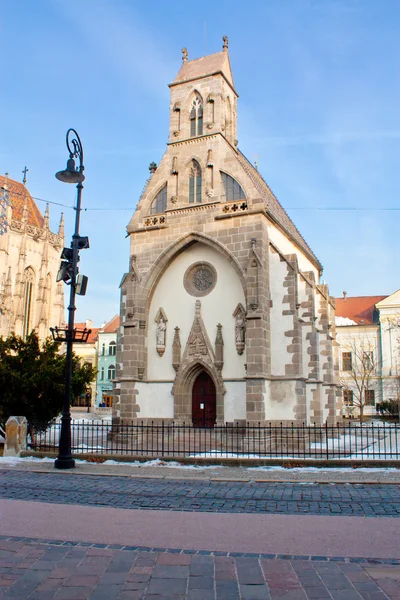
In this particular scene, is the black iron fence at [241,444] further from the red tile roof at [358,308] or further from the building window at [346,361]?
the red tile roof at [358,308]

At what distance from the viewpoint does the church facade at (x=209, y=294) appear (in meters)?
22.5

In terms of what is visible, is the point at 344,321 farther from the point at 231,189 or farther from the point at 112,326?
the point at 231,189

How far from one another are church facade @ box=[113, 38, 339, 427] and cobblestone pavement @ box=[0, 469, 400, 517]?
33.9ft

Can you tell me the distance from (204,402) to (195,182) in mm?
10058

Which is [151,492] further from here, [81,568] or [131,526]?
[81,568]

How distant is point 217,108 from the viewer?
85.0 feet

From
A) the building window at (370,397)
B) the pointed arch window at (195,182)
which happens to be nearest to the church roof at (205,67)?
the pointed arch window at (195,182)

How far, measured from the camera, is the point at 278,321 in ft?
76.2

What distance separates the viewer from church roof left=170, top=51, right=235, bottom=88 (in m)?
26.6

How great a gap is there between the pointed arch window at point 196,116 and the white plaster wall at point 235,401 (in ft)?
39.2

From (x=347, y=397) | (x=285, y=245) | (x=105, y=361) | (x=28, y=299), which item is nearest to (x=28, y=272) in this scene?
(x=28, y=299)

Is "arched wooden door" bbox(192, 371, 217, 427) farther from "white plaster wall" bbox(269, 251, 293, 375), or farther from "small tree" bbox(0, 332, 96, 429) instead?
"small tree" bbox(0, 332, 96, 429)

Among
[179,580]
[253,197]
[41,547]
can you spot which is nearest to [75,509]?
[41,547]

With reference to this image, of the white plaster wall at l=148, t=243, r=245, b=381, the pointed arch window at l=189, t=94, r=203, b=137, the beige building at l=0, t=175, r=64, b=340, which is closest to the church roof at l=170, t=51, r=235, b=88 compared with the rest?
the pointed arch window at l=189, t=94, r=203, b=137
